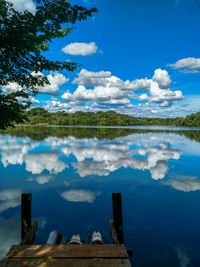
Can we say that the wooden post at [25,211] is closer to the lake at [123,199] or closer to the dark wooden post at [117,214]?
the lake at [123,199]

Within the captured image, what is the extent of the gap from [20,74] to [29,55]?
2.57 feet

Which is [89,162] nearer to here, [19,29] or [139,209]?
[139,209]

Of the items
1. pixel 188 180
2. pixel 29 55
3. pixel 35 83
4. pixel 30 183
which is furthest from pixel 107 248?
pixel 188 180

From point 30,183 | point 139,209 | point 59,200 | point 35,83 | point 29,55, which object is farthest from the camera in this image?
point 30,183

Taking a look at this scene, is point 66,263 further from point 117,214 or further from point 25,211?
point 25,211

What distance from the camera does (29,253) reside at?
24.9 ft

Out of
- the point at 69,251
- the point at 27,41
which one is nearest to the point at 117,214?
the point at 69,251

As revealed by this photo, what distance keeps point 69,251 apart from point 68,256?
33 cm

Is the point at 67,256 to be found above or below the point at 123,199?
above

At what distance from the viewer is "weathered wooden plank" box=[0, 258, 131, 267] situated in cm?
699

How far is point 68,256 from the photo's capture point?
749 centimetres

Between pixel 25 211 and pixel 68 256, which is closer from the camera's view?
pixel 68 256

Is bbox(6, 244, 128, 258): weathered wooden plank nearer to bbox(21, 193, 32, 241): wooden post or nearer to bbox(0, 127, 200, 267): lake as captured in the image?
bbox(0, 127, 200, 267): lake

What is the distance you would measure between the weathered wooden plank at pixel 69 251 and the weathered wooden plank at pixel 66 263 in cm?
18
